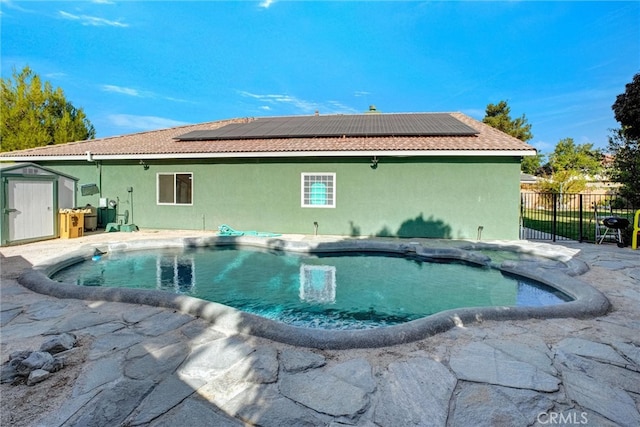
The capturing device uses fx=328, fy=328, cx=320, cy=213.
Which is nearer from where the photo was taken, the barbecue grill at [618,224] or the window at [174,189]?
the barbecue grill at [618,224]

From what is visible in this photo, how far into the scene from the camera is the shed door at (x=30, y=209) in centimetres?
838

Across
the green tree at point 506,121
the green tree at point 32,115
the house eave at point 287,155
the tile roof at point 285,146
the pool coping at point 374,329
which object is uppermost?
the green tree at point 506,121

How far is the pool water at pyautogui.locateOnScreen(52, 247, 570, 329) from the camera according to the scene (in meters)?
5.02

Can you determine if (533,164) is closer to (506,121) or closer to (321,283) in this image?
(506,121)

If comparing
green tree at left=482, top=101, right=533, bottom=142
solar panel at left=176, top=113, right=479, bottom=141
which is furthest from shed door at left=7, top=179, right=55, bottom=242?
green tree at left=482, top=101, right=533, bottom=142

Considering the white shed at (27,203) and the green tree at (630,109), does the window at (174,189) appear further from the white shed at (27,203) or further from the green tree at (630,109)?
the green tree at (630,109)

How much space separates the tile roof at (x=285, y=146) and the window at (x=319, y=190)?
2.99 ft

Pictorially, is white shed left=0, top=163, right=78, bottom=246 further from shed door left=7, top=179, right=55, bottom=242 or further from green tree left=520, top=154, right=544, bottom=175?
green tree left=520, top=154, right=544, bottom=175

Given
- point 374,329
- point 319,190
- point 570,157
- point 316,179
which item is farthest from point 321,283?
point 570,157

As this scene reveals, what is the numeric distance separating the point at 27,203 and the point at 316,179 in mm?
8163

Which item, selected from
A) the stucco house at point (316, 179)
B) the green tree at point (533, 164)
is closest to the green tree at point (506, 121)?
the green tree at point (533, 164)

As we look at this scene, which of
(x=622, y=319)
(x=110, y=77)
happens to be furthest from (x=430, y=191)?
(x=110, y=77)

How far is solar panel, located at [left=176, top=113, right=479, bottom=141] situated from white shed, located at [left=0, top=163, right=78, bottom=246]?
5.22 metres

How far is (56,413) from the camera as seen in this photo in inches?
81.7
